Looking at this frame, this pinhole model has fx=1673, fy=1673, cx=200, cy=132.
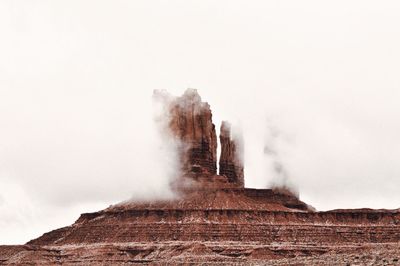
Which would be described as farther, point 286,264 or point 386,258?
point 286,264

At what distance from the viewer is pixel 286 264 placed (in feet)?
653

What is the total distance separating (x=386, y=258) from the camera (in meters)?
186

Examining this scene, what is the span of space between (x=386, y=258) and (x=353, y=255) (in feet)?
34.4

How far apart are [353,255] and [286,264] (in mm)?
8200

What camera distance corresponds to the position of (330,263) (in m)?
192

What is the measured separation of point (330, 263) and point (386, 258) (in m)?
7.91

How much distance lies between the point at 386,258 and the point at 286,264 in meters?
16.4

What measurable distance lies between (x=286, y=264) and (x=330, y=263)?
8.65 m

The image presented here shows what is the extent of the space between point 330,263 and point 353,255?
19.0 feet

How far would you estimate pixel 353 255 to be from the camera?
645 ft
